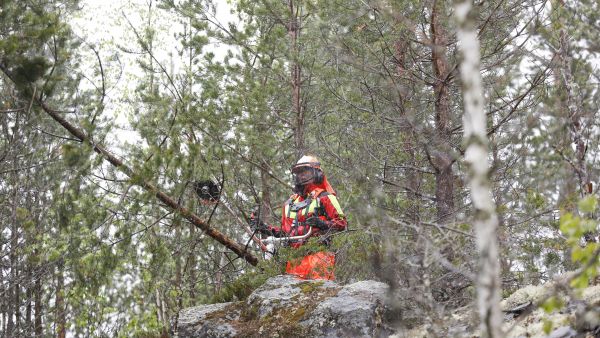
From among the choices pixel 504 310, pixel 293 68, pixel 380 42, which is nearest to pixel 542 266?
pixel 504 310

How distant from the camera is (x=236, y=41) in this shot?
1010 centimetres

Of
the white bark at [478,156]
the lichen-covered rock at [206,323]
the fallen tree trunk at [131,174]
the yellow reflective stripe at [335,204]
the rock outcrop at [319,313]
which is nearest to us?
the white bark at [478,156]

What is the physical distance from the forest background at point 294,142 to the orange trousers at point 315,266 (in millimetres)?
181

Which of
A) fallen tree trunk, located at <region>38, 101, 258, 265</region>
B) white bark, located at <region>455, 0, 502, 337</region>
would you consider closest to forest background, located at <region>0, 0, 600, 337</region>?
fallen tree trunk, located at <region>38, 101, 258, 265</region>

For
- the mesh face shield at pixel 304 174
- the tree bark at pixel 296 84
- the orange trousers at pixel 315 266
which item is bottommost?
the orange trousers at pixel 315 266

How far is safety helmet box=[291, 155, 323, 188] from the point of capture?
7691 mm

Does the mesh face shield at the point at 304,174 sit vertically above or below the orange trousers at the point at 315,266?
above

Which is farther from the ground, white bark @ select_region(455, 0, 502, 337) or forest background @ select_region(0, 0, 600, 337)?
forest background @ select_region(0, 0, 600, 337)

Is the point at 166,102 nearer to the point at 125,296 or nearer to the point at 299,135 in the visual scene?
the point at 299,135

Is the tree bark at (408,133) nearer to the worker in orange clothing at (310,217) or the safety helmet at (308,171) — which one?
the worker in orange clothing at (310,217)

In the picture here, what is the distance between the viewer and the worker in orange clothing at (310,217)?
704 cm

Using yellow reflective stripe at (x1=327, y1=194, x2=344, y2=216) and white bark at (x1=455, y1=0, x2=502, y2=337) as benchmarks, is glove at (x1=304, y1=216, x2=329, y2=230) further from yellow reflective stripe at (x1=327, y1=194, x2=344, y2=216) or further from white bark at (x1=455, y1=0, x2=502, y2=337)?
white bark at (x1=455, y1=0, x2=502, y2=337)

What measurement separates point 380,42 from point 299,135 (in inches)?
112

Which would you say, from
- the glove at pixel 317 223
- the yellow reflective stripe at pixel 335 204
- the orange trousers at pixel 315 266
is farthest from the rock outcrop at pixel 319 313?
the yellow reflective stripe at pixel 335 204
